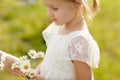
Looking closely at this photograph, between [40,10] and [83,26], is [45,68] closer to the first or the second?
[83,26]

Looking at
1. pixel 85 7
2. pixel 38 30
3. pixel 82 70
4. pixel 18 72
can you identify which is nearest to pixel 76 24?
pixel 85 7

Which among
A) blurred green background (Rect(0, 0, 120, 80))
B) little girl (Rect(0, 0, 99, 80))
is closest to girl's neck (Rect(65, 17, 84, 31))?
little girl (Rect(0, 0, 99, 80))

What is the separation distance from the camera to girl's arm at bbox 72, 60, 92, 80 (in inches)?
96.4

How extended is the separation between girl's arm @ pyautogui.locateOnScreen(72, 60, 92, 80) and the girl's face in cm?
24

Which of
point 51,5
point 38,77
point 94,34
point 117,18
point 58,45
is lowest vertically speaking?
point 38,77

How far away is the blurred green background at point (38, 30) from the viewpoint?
193 inches

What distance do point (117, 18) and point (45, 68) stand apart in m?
3.88

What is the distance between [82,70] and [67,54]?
115mm

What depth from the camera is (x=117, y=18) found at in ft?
20.9

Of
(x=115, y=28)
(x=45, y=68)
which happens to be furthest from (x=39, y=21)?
(x=45, y=68)

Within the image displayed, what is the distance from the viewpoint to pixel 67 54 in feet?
8.14

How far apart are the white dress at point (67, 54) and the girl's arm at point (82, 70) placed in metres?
0.02

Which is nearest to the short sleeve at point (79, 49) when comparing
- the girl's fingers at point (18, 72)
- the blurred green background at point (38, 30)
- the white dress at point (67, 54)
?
the white dress at point (67, 54)

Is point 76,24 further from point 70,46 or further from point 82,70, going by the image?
point 82,70
